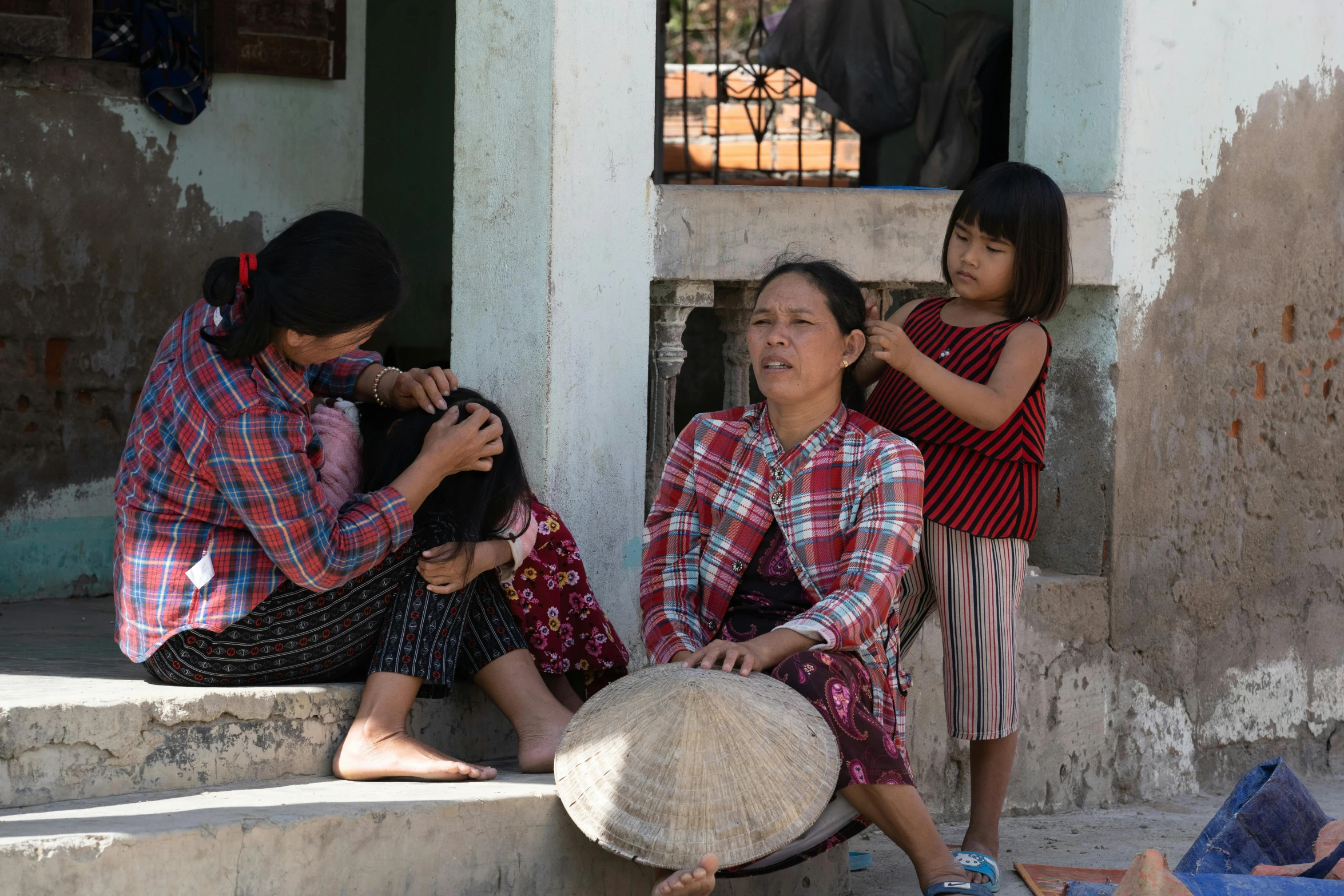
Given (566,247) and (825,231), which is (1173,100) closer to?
(825,231)

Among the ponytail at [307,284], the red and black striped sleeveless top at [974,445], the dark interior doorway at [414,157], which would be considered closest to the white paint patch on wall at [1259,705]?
the red and black striped sleeveless top at [974,445]

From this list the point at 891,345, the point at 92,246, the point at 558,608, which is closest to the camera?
the point at 891,345

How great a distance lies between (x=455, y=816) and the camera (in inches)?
112

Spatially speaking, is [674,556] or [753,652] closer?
[753,652]

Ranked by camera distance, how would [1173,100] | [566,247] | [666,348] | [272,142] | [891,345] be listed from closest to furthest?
[891,345] → [566,247] → [666,348] → [1173,100] → [272,142]

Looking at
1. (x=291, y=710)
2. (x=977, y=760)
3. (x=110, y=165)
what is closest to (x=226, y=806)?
(x=291, y=710)

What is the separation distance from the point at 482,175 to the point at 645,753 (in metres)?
1.45

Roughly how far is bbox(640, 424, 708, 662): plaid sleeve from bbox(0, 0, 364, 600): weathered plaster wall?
2.07m

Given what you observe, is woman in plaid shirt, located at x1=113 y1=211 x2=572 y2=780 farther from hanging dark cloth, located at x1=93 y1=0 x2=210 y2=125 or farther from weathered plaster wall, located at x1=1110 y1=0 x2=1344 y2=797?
weathered plaster wall, located at x1=1110 y1=0 x2=1344 y2=797

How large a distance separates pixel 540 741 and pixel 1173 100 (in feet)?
8.27

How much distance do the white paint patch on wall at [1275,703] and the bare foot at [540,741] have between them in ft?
7.27

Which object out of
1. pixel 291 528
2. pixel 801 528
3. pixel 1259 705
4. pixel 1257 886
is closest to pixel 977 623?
pixel 801 528

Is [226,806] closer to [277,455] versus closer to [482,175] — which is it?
[277,455]

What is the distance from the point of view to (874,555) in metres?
2.95
